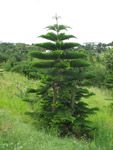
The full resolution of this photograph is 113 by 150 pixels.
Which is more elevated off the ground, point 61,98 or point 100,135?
point 61,98

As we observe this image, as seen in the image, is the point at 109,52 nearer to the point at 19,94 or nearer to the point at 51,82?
the point at 19,94

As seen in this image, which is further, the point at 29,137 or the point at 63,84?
the point at 63,84

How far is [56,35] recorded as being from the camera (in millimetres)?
11125

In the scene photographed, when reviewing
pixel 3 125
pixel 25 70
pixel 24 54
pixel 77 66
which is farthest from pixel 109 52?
pixel 3 125

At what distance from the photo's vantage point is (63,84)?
36.4 feet

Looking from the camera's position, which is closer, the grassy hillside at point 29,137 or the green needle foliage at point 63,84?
the grassy hillside at point 29,137

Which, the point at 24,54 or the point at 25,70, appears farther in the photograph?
the point at 24,54

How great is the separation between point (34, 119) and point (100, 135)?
245 cm

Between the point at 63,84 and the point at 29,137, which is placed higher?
the point at 63,84

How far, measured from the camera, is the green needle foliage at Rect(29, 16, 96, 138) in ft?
35.3

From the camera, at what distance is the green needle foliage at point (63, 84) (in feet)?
35.3

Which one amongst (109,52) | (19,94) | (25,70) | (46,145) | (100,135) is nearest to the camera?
(46,145)

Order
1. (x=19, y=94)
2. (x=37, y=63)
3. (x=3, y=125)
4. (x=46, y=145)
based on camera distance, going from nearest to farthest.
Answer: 1. (x=46, y=145)
2. (x=3, y=125)
3. (x=37, y=63)
4. (x=19, y=94)

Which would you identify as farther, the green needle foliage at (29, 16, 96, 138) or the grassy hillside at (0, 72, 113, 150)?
the green needle foliage at (29, 16, 96, 138)
